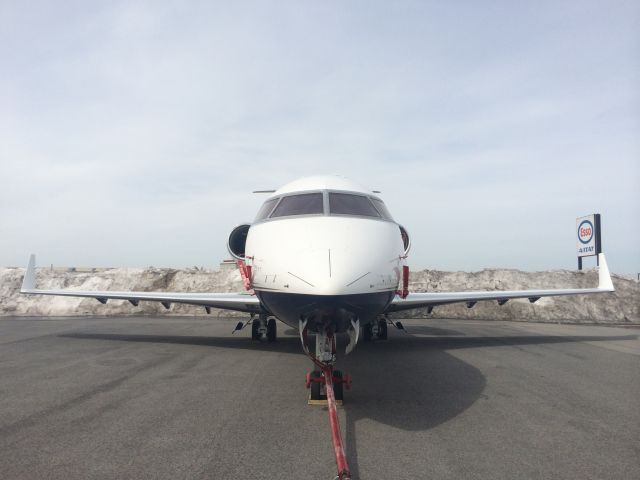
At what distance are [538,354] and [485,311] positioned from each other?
31.7ft

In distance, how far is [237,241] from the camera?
317 inches

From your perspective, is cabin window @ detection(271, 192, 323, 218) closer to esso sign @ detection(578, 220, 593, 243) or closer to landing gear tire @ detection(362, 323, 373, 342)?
landing gear tire @ detection(362, 323, 373, 342)

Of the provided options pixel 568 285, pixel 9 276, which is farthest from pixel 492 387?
pixel 9 276

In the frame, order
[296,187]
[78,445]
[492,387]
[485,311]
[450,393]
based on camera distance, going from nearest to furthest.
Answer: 1. [78,445]
2. [450,393]
3. [492,387]
4. [296,187]
5. [485,311]

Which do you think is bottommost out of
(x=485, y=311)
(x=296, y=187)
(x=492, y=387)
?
(x=485, y=311)

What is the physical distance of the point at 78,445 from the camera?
369 centimetres

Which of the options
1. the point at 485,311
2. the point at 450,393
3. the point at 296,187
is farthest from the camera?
the point at 485,311

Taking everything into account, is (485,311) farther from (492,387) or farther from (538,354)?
(492,387)

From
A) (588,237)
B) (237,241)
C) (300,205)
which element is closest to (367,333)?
(237,241)

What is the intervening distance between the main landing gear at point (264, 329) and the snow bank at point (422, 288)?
8372 mm

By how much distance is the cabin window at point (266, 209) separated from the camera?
19.9 feet

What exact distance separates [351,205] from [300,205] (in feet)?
2.30

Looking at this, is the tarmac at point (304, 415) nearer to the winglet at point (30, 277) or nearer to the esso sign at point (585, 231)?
the winglet at point (30, 277)

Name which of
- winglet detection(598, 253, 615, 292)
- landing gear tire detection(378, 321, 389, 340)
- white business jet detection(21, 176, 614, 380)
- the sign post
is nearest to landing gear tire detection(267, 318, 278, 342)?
landing gear tire detection(378, 321, 389, 340)
